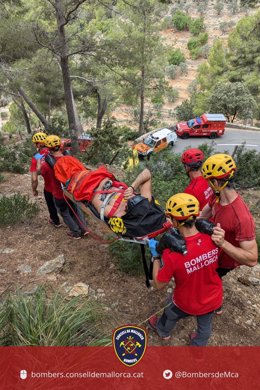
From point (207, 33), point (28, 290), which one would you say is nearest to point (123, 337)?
point (28, 290)

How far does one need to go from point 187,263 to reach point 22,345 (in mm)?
1597

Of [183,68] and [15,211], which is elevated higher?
[15,211]

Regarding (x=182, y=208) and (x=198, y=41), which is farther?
(x=198, y=41)

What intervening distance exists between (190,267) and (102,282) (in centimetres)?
189

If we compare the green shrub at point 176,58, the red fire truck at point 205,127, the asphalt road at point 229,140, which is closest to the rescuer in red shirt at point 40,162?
the asphalt road at point 229,140

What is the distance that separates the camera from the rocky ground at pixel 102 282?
4027 millimetres

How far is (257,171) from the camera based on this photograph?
1059cm

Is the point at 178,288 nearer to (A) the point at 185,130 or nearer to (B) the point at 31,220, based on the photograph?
(B) the point at 31,220

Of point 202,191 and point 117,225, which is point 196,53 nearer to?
point 202,191

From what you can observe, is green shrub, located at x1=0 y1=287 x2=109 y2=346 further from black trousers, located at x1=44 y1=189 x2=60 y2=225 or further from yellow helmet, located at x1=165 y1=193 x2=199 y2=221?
black trousers, located at x1=44 y1=189 x2=60 y2=225

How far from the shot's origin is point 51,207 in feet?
19.0

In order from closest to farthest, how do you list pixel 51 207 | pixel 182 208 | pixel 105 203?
pixel 182 208, pixel 105 203, pixel 51 207

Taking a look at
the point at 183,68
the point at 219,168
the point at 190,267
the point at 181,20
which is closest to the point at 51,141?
the point at 219,168

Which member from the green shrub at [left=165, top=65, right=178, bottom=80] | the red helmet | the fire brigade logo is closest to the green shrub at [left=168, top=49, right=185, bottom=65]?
the green shrub at [left=165, top=65, right=178, bottom=80]
